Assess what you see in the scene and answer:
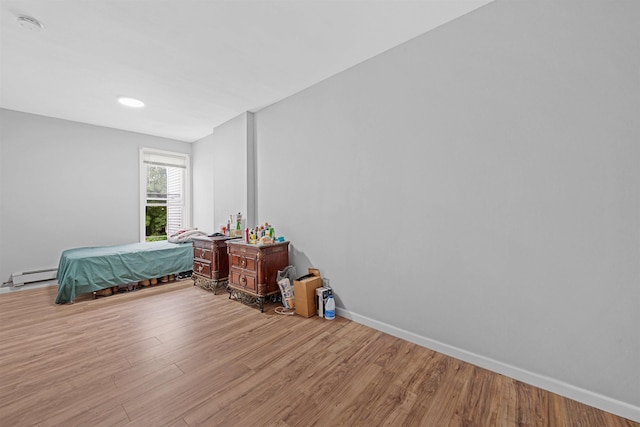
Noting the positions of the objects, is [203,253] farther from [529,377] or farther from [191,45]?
[529,377]

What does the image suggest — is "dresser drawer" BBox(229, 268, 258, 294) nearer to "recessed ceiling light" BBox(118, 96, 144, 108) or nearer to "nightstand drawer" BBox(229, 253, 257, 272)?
"nightstand drawer" BBox(229, 253, 257, 272)

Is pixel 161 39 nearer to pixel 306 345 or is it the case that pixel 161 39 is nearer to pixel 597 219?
pixel 306 345

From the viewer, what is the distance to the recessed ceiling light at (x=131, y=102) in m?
3.39

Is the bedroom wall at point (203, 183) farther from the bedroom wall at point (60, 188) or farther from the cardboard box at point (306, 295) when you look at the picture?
the cardboard box at point (306, 295)

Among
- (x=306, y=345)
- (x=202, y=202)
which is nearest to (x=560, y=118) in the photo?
(x=306, y=345)

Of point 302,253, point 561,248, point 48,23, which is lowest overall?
point 302,253

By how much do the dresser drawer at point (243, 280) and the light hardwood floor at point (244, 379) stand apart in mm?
387

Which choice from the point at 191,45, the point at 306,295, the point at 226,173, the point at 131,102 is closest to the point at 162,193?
the point at 226,173

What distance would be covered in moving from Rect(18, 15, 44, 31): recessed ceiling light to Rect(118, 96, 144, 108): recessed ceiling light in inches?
51.5

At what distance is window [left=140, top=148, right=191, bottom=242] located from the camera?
4.95 metres

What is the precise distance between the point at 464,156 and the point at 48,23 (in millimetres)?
3340

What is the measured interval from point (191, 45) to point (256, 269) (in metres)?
2.28

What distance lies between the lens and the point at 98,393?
1690 millimetres

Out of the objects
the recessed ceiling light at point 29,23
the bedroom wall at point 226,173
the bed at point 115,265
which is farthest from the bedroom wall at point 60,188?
the recessed ceiling light at point 29,23
